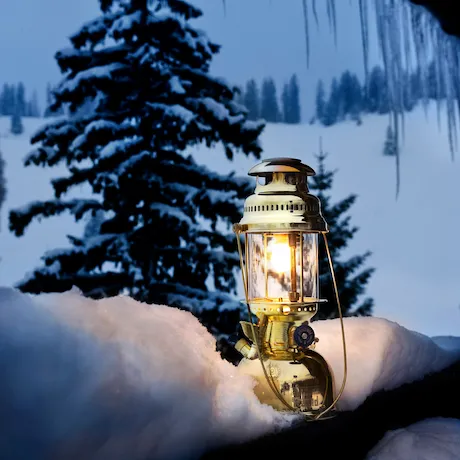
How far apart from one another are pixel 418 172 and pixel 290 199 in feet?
136

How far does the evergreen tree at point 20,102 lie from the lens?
39.2 meters

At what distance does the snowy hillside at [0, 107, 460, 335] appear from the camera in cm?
3622

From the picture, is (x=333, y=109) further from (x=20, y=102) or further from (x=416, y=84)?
(x=416, y=84)

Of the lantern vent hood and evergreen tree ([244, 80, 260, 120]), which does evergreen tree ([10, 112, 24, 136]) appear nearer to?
evergreen tree ([244, 80, 260, 120])

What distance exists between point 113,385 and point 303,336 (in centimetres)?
95

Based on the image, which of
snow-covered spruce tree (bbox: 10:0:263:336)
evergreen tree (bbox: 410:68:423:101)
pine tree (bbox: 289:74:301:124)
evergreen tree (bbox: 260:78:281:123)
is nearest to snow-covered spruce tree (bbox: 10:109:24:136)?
evergreen tree (bbox: 260:78:281:123)

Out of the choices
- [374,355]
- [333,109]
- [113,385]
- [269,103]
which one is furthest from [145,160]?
[333,109]

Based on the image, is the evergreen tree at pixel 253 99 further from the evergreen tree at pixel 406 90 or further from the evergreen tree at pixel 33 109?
the evergreen tree at pixel 406 90

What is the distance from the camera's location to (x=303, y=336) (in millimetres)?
1973

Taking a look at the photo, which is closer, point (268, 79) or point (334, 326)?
point (334, 326)

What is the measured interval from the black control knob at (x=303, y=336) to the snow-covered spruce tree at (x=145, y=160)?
7.19m

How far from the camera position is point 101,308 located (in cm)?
135

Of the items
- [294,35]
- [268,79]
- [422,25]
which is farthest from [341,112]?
[422,25]

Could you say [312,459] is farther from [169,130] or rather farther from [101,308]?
[169,130]
